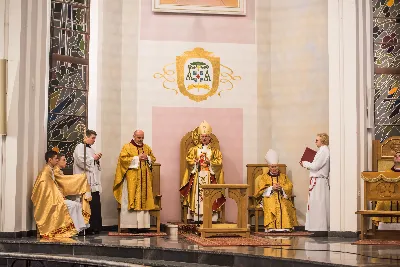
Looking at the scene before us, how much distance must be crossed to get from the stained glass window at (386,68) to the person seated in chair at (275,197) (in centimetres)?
179

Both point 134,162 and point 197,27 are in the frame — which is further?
point 197,27

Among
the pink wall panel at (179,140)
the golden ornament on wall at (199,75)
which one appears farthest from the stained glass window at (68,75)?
the golden ornament on wall at (199,75)

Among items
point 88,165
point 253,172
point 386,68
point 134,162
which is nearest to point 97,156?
point 88,165

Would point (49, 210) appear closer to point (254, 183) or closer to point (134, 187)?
point (134, 187)

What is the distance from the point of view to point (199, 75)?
44.6 feet

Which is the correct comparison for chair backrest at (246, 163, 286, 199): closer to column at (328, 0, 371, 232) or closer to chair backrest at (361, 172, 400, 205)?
column at (328, 0, 371, 232)

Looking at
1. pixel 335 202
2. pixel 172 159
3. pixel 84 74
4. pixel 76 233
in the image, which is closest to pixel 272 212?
pixel 335 202

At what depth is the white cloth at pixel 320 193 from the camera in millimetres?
11758

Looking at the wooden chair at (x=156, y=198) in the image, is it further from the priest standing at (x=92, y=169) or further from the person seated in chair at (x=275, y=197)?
the person seated in chair at (x=275, y=197)

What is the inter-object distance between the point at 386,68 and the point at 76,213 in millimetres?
5582

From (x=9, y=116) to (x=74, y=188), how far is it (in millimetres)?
1476

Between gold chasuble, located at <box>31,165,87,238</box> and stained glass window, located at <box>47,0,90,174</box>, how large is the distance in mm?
1506

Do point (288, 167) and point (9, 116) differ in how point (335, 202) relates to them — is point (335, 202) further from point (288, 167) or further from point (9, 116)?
point (9, 116)

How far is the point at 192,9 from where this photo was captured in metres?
13.5
